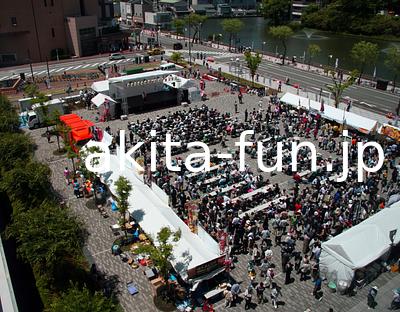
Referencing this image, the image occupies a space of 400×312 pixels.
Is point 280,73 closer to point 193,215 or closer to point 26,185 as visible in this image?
point 193,215

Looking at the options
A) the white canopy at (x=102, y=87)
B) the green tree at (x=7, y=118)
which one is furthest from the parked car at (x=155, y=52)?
the green tree at (x=7, y=118)

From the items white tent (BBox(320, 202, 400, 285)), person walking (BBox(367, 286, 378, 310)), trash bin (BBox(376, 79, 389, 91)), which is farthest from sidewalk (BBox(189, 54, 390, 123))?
person walking (BBox(367, 286, 378, 310))

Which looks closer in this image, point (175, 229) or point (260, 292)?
point (260, 292)

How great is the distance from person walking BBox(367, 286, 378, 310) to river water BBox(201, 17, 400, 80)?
47.8 m

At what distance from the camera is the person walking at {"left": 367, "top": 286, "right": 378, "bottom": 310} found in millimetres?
15234

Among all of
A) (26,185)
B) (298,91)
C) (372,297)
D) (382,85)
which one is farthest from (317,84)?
(26,185)

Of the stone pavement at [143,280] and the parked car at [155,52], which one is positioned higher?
the parked car at [155,52]

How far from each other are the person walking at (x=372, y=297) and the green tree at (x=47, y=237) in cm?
1126

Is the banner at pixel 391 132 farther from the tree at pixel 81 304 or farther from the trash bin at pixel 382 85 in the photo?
the tree at pixel 81 304

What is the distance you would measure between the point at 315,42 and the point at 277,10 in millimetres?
24646

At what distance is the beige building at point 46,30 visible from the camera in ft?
189

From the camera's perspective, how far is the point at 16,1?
56500 mm

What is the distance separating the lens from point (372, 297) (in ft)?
50.1

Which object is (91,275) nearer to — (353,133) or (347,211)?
(347,211)
